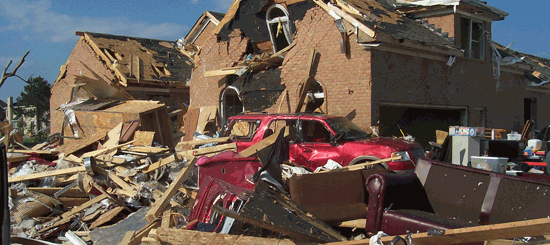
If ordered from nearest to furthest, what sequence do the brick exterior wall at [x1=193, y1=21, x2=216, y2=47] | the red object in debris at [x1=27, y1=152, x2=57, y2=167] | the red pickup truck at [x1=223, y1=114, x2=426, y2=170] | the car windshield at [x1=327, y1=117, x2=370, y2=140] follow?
1. the red pickup truck at [x1=223, y1=114, x2=426, y2=170]
2. the car windshield at [x1=327, y1=117, x2=370, y2=140]
3. the red object in debris at [x1=27, y1=152, x2=57, y2=167]
4. the brick exterior wall at [x1=193, y1=21, x2=216, y2=47]

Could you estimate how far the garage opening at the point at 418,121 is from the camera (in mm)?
16500

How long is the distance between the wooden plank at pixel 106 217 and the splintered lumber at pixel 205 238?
2.73m

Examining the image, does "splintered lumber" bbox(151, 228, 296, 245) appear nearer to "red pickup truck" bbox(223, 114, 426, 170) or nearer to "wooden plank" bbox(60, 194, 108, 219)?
"wooden plank" bbox(60, 194, 108, 219)

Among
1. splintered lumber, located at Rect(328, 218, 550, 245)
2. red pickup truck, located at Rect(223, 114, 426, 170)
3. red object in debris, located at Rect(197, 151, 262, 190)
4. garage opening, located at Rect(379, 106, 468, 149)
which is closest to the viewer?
→ splintered lumber, located at Rect(328, 218, 550, 245)

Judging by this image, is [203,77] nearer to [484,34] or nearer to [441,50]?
[441,50]

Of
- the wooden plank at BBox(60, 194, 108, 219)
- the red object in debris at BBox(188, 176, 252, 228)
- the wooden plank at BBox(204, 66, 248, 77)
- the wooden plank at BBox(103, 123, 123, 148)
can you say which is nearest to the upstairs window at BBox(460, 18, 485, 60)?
the wooden plank at BBox(204, 66, 248, 77)

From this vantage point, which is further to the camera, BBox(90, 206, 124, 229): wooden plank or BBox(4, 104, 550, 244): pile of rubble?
BBox(90, 206, 124, 229): wooden plank

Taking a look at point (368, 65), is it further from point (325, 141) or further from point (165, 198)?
point (165, 198)

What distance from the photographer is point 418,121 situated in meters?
17.2

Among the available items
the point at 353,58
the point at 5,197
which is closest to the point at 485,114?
the point at 353,58

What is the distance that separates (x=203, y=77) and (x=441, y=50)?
875 centimetres

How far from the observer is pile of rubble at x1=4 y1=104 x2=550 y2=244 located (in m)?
4.60

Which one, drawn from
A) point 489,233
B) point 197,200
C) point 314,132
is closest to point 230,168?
point 197,200

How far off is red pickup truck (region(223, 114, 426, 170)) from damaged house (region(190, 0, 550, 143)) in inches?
131
